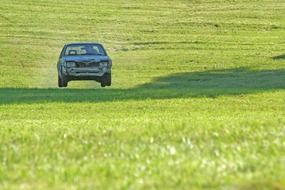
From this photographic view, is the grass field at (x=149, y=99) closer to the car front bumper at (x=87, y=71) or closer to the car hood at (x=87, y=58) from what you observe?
the car front bumper at (x=87, y=71)

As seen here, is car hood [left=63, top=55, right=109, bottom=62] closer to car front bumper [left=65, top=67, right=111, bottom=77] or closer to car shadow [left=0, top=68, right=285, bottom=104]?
car front bumper [left=65, top=67, right=111, bottom=77]

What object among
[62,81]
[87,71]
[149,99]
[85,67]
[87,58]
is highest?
[149,99]

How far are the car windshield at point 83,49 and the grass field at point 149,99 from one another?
130 centimetres

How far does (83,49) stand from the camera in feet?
110

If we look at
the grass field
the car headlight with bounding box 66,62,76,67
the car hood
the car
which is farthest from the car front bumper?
the grass field

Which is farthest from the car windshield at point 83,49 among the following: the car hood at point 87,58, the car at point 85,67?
the car hood at point 87,58

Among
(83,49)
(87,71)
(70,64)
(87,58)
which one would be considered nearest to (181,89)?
(87,71)

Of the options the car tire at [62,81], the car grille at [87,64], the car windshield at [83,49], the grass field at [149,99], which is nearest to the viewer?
the grass field at [149,99]

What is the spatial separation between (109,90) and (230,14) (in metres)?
35.2

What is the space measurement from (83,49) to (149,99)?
734cm

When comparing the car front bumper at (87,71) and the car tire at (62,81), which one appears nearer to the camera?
the car front bumper at (87,71)

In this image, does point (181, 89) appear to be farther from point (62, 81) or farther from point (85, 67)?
point (62, 81)

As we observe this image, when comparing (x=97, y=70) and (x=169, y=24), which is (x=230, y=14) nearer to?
(x=169, y=24)

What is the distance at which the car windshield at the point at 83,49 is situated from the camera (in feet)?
108
